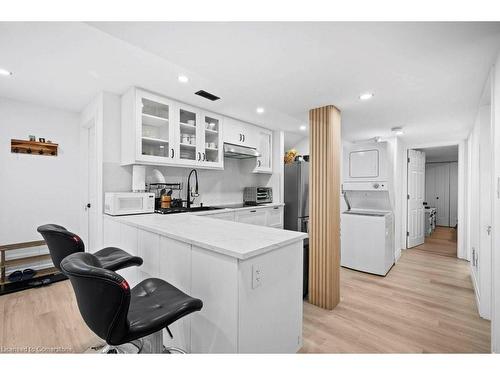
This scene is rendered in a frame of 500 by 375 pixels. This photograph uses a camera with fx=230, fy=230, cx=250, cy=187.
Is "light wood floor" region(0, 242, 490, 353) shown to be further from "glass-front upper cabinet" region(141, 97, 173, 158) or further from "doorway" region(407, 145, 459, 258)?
"doorway" region(407, 145, 459, 258)

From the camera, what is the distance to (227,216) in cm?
325

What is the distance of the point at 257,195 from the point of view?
4.00 metres

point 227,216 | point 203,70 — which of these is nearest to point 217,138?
point 227,216

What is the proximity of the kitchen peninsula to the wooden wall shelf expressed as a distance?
2500 millimetres

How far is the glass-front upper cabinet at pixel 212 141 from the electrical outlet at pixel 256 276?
7.37 ft

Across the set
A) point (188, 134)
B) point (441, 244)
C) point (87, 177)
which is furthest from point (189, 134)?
point (441, 244)

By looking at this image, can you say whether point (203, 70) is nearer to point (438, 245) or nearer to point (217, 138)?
point (217, 138)

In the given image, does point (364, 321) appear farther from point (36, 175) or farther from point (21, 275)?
point (36, 175)

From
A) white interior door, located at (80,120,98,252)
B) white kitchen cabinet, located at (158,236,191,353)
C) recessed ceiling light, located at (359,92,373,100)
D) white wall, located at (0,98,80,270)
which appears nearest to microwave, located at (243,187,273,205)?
recessed ceiling light, located at (359,92,373,100)

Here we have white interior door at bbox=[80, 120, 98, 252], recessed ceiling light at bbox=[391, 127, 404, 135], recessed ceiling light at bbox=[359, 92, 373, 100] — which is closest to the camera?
recessed ceiling light at bbox=[359, 92, 373, 100]

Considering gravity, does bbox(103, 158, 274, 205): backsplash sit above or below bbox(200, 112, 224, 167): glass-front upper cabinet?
below

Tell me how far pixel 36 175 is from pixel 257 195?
3.11 metres

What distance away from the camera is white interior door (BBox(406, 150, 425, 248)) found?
15.9 ft

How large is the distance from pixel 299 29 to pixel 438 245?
19.0 ft
